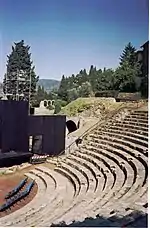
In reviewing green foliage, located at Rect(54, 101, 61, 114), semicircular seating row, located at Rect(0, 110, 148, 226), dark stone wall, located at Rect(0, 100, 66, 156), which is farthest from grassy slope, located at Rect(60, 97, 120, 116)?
dark stone wall, located at Rect(0, 100, 66, 156)

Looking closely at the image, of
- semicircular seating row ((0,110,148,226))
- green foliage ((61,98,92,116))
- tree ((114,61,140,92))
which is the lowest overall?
semicircular seating row ((0,110,148,226))

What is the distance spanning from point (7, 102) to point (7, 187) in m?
2.75

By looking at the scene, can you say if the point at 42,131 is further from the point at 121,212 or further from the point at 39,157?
the point at 121,212

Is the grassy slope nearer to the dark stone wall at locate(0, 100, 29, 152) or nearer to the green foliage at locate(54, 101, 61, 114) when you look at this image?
the green foliage at locate(54, 101, 61, 114)

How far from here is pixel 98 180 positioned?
634 centimetres

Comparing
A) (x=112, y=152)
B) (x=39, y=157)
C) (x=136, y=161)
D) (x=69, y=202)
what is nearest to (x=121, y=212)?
(x=69, y=202)

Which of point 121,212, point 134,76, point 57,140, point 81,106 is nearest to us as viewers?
point 121,212

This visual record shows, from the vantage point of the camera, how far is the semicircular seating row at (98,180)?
14.5ft

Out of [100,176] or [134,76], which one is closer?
[100,176]

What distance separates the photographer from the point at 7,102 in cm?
930

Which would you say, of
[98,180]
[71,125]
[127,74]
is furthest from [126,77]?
[98,180]

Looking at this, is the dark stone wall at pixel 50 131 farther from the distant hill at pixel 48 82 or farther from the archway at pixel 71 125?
the distant hill at pixel 48 82

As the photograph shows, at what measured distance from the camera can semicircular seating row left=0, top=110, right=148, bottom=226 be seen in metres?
4.42

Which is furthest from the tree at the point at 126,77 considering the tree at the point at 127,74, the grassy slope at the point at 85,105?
the grassy slope at the point at 85,105
